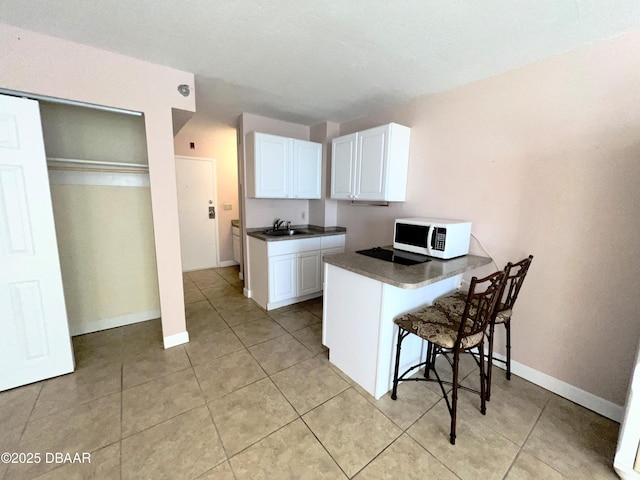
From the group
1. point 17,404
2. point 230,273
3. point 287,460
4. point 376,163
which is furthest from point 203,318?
point 376,163

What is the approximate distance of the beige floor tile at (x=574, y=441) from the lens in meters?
1.35

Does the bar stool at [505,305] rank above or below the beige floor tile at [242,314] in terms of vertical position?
above

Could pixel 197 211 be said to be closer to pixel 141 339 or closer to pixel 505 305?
pixel 141 339

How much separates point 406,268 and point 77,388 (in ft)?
8.13

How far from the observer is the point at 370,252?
228 centimetres

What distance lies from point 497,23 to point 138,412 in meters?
3.18

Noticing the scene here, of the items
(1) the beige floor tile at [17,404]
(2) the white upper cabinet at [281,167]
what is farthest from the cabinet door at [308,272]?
(1) the beige floor tile at [17,404]

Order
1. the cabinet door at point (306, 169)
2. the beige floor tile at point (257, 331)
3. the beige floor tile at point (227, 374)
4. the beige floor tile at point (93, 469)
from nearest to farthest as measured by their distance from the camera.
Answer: the beige floor tile at point (93, 469) → the beige floor tile at point (227, 374) → the beige floor tile at point (257, 331) → the cabinet door at point (306, 169)

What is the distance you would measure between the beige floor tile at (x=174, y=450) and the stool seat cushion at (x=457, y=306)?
5.37ft

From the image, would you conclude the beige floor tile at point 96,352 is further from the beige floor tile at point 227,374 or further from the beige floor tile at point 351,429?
the beige floor tile at point 351,429

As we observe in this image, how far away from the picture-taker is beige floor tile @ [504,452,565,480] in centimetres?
129

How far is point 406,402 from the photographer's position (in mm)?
1757

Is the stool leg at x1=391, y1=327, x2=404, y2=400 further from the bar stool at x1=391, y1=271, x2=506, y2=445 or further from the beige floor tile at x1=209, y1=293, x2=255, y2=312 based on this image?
the beige floor tile at x1=209, y1=293, x2=255, y2=312

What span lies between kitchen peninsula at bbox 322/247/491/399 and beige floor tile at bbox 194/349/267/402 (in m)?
0.65
